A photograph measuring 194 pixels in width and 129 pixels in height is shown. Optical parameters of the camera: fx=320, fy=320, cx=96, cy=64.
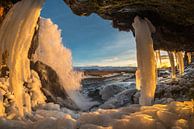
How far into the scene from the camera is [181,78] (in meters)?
15.9

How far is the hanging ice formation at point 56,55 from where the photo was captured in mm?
26075

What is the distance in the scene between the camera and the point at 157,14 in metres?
8.85

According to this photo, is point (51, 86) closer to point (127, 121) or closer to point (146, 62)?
point (146, 62)

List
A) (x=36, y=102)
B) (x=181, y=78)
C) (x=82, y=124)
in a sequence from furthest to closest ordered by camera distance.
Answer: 1. (x=181, y=78)
2. (x=36, y=102)
3. (x=82, y=124)

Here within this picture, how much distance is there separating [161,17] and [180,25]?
752 millimetres

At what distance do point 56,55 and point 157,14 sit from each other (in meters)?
19.9

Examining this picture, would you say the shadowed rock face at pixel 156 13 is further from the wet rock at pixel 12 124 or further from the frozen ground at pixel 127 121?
the wet rock at pixel 12 124

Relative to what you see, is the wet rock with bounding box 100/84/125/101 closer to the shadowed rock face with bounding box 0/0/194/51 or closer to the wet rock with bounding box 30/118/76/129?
the shadowed rock face with bounding box 0/0/194/51

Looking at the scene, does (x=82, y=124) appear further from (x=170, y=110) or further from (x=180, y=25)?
(x=180, y=25)

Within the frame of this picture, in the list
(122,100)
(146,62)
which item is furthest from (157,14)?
(122,100)

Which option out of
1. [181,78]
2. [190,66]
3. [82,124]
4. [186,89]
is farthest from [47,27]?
[82,124]

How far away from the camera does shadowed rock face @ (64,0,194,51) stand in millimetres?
7598

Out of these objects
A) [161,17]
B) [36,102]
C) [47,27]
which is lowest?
[36,102]

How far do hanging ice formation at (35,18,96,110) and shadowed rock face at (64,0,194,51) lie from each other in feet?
49.2
